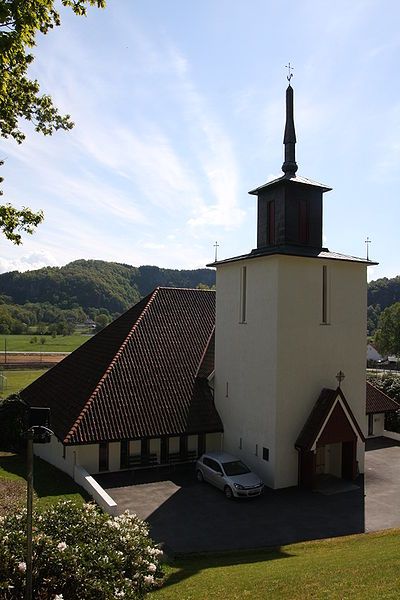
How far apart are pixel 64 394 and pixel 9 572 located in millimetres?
15866

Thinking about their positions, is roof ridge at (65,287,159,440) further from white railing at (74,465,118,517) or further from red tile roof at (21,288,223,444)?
white railing at (74,465,118,517)

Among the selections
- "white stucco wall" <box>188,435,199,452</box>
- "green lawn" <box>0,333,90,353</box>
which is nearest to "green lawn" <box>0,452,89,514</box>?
"white stucco wall" <box>188,435,199,452</box>

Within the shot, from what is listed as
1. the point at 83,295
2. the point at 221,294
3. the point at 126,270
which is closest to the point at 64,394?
the point at 221,294

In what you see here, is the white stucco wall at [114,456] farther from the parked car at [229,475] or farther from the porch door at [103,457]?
the parked car at [229,475]

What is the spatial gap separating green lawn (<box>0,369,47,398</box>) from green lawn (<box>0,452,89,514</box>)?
A: 71.1 feet

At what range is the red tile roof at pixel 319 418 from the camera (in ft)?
67.3

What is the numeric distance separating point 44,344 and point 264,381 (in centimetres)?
9220

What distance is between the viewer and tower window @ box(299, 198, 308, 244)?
22481 mm

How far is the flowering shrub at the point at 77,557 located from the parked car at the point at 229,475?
8000mm

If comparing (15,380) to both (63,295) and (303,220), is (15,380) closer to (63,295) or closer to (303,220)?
(303,220)

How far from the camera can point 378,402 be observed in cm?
2953

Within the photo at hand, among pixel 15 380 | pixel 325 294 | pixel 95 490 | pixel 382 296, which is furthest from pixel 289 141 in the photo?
pixel 382 296

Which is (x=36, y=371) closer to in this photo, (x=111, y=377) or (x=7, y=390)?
(x=7, y=390)

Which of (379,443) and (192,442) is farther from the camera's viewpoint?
(379,443)
